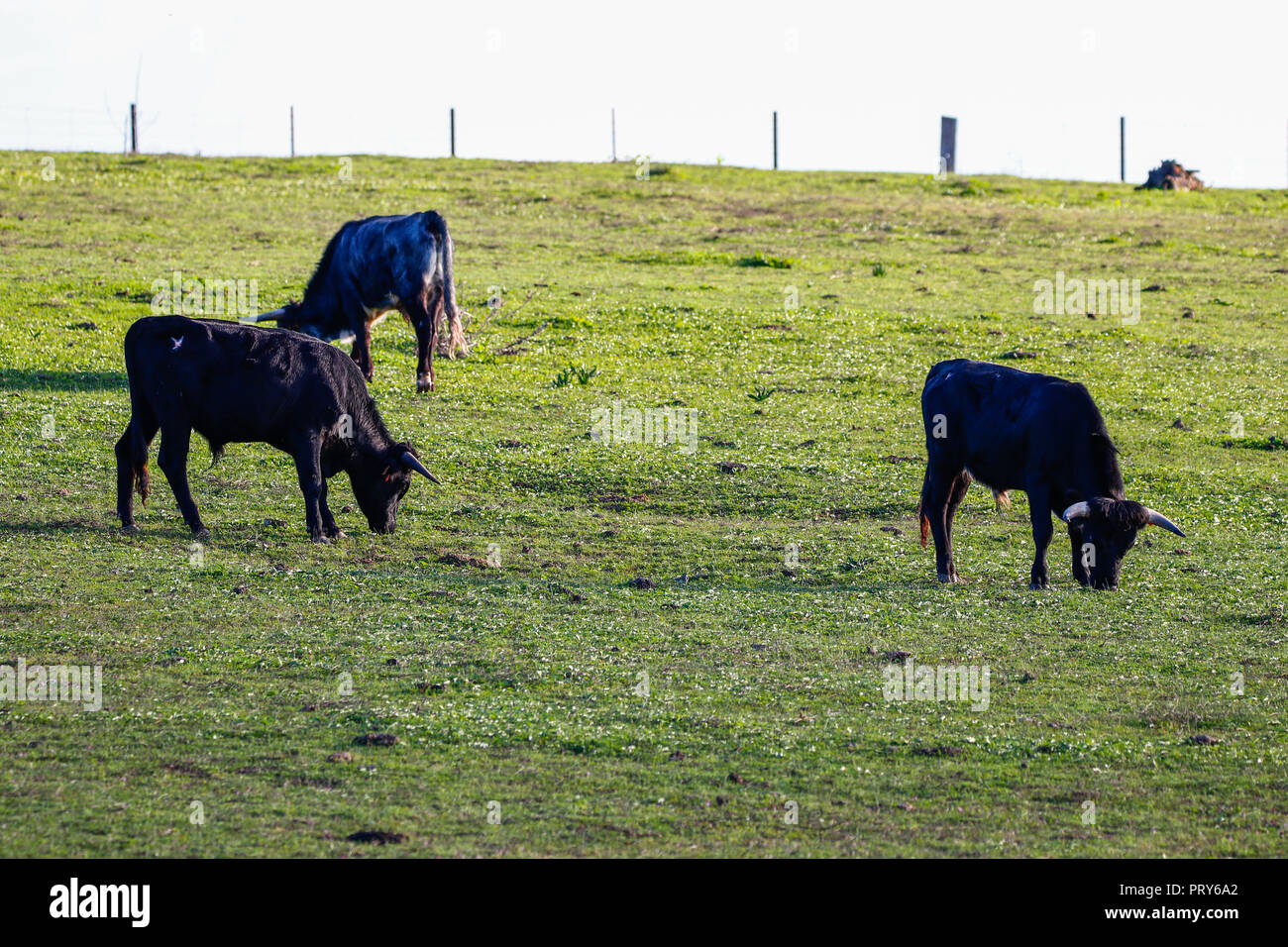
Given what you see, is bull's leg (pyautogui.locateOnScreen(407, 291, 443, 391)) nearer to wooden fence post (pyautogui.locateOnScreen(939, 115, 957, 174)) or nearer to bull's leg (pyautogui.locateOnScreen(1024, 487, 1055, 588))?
bull's leg (pyautogui.locateOnScreen(1024, 487, 1055, 588))

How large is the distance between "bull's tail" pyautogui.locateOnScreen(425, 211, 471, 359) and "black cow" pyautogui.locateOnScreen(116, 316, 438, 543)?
701 centimetres

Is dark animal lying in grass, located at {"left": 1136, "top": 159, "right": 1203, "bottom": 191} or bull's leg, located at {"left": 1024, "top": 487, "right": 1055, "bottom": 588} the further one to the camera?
dark animal lying in grass, located at {"left": 1136, "top": 159, "right": 1203, "bottom": 191}

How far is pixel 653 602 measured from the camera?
42.9 ft

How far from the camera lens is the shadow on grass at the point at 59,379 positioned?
69.1 feet

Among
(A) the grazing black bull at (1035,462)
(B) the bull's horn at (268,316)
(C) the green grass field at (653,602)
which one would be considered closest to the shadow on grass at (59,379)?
(C) the green grass field at (653,602)

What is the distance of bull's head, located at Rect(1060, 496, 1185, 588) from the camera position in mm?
13500

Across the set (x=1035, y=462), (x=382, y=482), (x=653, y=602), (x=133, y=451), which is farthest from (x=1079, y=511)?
(x=133, y=451)

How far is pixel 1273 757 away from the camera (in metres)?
9.20

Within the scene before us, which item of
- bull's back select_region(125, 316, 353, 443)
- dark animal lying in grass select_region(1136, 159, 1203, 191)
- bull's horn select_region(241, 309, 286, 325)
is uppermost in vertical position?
dark animal lying in grass select_region(1136, 159, 1203, 191)

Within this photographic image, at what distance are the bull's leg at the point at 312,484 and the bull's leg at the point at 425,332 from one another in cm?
687

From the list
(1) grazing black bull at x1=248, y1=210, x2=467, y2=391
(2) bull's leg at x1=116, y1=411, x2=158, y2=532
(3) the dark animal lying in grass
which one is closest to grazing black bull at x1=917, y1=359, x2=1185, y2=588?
(2) bull's leg at x1=116, y1=411, x2=158, y2=532
